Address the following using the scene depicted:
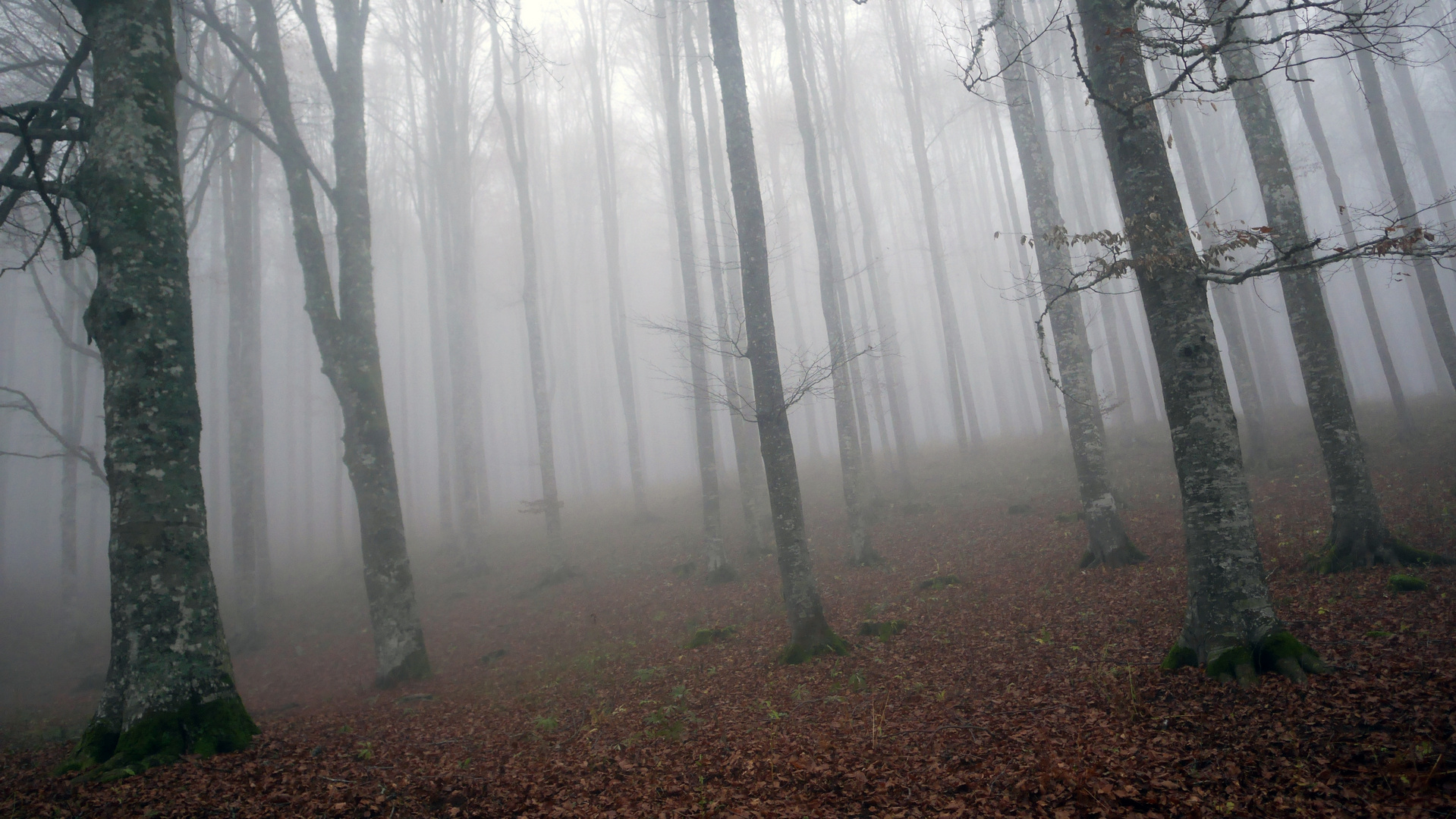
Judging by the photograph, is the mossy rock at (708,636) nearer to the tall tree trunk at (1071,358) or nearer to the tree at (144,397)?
the tree at (144,397)

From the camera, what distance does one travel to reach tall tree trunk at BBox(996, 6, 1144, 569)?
9.12 metres

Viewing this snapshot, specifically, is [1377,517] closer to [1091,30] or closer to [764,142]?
[1091,30]

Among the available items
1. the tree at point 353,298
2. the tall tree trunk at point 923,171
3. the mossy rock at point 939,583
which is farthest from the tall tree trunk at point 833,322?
the tree at point 353,298

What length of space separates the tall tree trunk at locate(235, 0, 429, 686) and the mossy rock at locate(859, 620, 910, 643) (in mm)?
6473

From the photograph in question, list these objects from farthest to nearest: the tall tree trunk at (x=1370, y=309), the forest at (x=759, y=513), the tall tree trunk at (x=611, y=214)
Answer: the tall tree trunk at (x=611, y=214) → the tall tree trunk at (x=1370, y=309) → the forest at (x=759, y=513)

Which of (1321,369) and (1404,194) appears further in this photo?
(1404,194)

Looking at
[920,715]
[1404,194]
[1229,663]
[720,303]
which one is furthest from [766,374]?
[1404,194]

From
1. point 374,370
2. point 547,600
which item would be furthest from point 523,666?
point 374,370

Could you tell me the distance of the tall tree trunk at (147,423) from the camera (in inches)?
188

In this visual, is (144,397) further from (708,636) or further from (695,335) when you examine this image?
(695,335)

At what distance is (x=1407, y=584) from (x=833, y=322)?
10088mm

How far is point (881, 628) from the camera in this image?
7852 millimetres

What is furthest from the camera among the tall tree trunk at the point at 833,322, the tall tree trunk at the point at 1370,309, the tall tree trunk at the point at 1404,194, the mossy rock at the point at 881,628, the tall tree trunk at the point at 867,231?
the tall tree trunk at the point at 867,231

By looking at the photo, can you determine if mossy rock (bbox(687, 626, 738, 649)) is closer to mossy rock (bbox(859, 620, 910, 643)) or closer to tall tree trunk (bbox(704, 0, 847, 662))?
tall tree trunk (bbox(704, 0, 847, 662))
